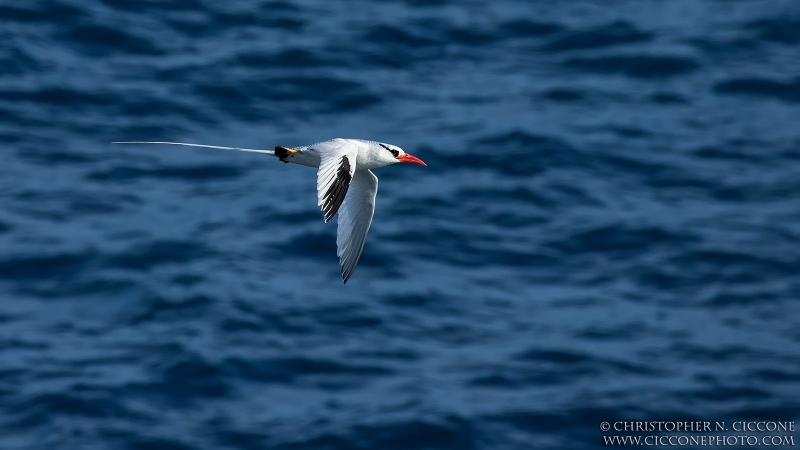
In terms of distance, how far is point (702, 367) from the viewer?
16469mm

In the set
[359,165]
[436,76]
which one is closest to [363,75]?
[436,76]

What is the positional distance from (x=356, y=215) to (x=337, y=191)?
226cm

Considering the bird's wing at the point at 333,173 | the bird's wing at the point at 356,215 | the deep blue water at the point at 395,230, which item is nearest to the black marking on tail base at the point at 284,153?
the bird's wing at the point at 333,173

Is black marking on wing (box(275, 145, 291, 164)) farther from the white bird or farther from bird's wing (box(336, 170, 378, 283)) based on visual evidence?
bird's wing (box(336, 170, 378, 283))

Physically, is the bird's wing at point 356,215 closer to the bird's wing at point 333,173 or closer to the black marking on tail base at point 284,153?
the black marking on tail base at point 284,153

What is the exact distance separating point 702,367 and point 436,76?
718 centimetres

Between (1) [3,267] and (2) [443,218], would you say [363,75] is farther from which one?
(1) [3,267]

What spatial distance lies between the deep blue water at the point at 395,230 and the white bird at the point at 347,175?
412cm

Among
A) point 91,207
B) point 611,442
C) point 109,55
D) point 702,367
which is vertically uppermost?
point 109,55

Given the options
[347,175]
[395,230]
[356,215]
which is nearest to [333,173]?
[347,175]

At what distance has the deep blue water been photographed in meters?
15.2

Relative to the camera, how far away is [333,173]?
9.20 m

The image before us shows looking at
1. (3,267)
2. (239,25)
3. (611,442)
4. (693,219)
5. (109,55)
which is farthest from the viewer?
(239,25)

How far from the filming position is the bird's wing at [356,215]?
11.2m
